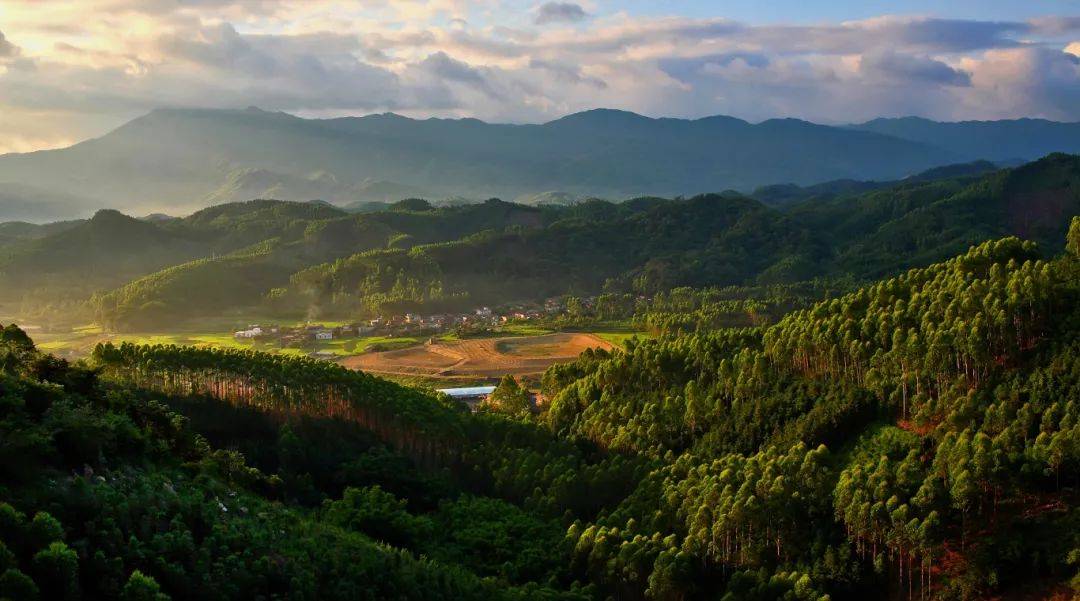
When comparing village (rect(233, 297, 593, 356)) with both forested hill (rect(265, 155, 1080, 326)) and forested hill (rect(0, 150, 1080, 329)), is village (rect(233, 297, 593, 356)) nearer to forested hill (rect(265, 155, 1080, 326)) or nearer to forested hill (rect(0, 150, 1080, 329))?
forested hill (rect(0, 150, 1080, 329))

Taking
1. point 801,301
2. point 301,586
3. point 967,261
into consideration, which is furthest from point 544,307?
point 301,586

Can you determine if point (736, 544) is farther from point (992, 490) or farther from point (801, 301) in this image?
point (801, 301)

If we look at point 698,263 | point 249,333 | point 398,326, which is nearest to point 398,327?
point 398,326

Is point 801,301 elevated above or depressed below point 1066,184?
below

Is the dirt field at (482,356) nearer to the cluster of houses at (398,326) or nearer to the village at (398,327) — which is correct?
the village at (398,327)

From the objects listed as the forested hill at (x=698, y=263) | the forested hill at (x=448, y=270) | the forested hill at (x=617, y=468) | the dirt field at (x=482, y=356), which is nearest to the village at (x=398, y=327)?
the dirt field at (x=482, y=356)

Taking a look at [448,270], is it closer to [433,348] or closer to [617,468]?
[433,348]
